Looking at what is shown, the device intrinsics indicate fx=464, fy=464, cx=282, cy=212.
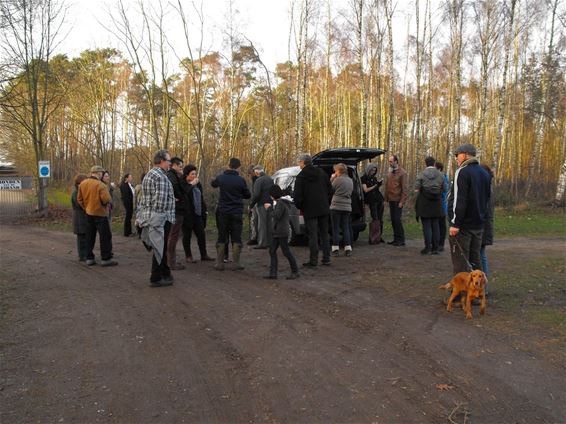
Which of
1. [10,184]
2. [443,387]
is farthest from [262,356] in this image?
[10,184]

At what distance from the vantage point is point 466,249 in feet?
19.3

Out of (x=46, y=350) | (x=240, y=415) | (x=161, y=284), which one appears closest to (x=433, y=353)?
(x=240, y=415)

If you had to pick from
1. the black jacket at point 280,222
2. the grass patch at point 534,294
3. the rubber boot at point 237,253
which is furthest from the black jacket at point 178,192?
the grass patch at point 534,294

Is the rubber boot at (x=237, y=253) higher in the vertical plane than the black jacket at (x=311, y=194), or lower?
lower

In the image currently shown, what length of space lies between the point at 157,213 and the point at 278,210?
188 cm

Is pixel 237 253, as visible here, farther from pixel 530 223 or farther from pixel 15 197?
pixel 15 197

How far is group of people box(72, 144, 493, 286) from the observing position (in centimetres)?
588

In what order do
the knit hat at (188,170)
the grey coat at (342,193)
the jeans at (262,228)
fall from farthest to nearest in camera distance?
1. the jeans at (262,228)
2. the grey coat at (342,193)
3. the knit hat at (188,170)

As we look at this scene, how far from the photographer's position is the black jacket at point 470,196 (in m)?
5.73

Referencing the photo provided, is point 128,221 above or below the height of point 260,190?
below

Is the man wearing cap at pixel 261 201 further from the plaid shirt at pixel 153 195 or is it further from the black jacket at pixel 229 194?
the plaid shirt at pixel 153 195

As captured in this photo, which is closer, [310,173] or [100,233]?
[310,173]

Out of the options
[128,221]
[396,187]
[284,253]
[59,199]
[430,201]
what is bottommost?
[284,253]

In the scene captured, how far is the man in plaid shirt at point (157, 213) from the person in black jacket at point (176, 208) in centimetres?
→ 125
